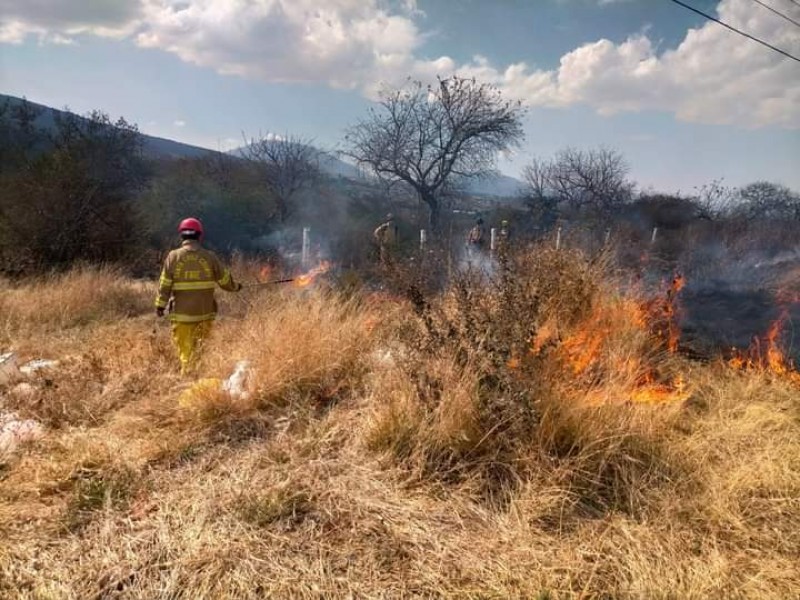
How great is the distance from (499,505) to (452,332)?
1229 millimetres

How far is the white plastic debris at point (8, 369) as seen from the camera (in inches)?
157

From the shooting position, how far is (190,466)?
110 inches

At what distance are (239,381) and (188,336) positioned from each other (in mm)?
1471

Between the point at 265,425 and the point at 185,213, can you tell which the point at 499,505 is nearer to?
the point at 265,425

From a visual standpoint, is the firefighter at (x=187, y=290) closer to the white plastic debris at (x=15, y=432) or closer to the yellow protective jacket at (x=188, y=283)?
the yellow protective jacket at (x=188, y=283)

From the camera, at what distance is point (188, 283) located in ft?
15.7

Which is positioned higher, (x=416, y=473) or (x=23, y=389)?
(x=416, y=473)

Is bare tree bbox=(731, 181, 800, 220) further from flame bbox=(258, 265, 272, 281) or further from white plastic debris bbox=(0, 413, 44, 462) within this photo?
white plastic debris bbox=(0, 413, 44, 462)

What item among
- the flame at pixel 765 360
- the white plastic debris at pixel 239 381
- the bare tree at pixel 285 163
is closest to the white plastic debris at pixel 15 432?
the white plastic debris at pixel 239 381

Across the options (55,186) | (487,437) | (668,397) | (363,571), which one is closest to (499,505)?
(487,437)

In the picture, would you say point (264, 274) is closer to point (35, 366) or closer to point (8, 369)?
point (35, 366)

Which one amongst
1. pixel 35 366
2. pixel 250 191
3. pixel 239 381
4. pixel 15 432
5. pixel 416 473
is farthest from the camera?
pixel 250 191

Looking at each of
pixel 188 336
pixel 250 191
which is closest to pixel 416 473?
pixel 188 336

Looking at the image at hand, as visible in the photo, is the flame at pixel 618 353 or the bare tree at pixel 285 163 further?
the bare tree at pixel 285 163
